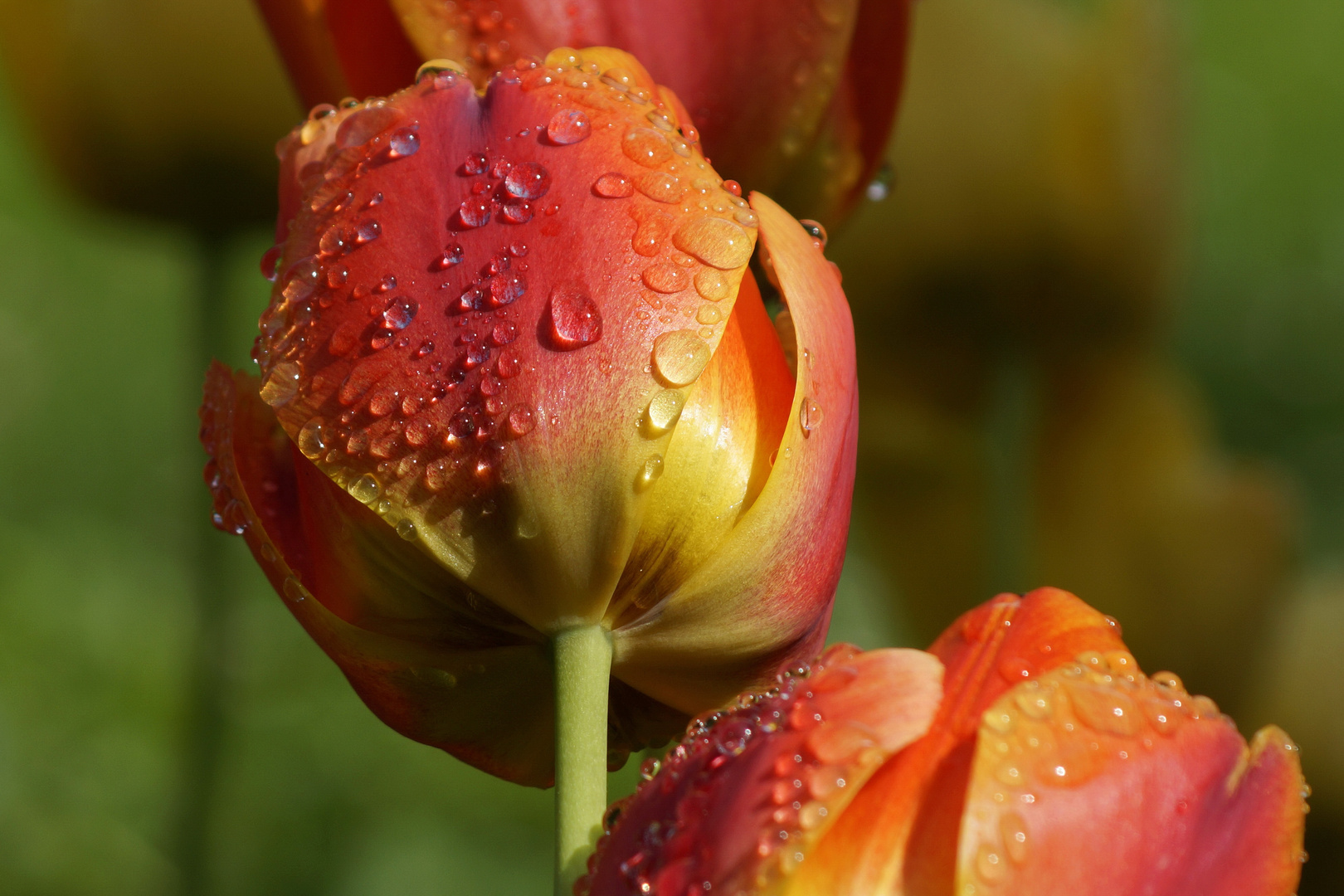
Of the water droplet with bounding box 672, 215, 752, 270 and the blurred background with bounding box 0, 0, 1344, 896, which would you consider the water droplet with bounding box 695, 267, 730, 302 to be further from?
the blurred background with bounding box 0, 0, 1344, 896

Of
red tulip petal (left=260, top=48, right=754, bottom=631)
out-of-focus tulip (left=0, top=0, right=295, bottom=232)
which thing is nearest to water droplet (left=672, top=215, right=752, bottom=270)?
red tulip petal (left=260, top=48, right=754, bottom=631)

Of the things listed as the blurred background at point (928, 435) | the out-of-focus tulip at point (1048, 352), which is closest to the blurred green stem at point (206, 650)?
the blurred background at point (928, 435)

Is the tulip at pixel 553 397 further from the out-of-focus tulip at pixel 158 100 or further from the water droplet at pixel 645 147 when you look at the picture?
the out-of-focus tulip at pixel 158 100

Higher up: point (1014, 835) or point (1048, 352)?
point (1014, 835)

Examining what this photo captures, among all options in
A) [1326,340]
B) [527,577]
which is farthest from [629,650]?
[1326,340]

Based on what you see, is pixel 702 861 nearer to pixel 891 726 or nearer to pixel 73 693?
pixel 891 726

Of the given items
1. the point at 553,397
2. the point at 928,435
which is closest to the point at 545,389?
the point at 553,397

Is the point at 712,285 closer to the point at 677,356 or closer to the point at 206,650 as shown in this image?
the point at 677,356

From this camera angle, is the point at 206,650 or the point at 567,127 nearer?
the point at 567,127
